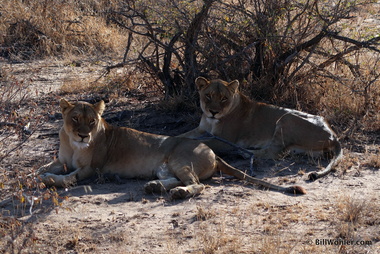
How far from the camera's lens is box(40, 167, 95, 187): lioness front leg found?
22.1 ft

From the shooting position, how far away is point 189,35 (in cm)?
938

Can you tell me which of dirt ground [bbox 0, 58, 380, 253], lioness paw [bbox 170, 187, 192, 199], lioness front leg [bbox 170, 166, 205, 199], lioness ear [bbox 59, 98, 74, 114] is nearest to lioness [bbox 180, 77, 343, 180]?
dirt ground [bbox 0, 58, 380, 253]

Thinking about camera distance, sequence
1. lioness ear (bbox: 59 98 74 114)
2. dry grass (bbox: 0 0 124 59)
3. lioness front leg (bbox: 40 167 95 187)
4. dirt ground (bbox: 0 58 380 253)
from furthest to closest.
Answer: dry grass (bbox: 0 0 124 59) → lioness ear (bbox: 59 98 74 114) → lioness front leg (bbox: 40 167 95 187) → dirt ground (bbox: 0 58 380 253)

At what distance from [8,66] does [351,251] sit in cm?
884

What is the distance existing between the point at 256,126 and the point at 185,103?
5.00 feet

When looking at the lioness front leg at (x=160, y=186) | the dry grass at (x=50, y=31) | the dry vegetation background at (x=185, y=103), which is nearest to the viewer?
the dry vegetation background at (x=185, y=103)

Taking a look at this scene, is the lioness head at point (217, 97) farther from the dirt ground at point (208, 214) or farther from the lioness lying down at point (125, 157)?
the lioness lying down at point (125, 157)

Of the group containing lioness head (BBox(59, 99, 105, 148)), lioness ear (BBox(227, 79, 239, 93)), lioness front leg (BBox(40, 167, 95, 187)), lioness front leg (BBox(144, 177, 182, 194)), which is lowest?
lioness front leg (BBox(40, 167, 95, 187))

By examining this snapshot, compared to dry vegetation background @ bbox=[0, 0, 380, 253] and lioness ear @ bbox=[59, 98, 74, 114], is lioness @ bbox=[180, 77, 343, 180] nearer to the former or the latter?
A: dry vegetation background @ bbox=[0, 0, 380, 253]

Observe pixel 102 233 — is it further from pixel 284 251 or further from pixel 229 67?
pixel 229 67

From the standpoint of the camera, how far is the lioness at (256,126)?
26.1 feet

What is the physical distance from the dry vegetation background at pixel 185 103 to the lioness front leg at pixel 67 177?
5.6 inches

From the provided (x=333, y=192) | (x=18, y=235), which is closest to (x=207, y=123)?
(x=333, y=192)

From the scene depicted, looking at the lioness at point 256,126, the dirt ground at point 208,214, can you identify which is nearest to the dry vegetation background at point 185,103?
the dirt ground at point 208,214
